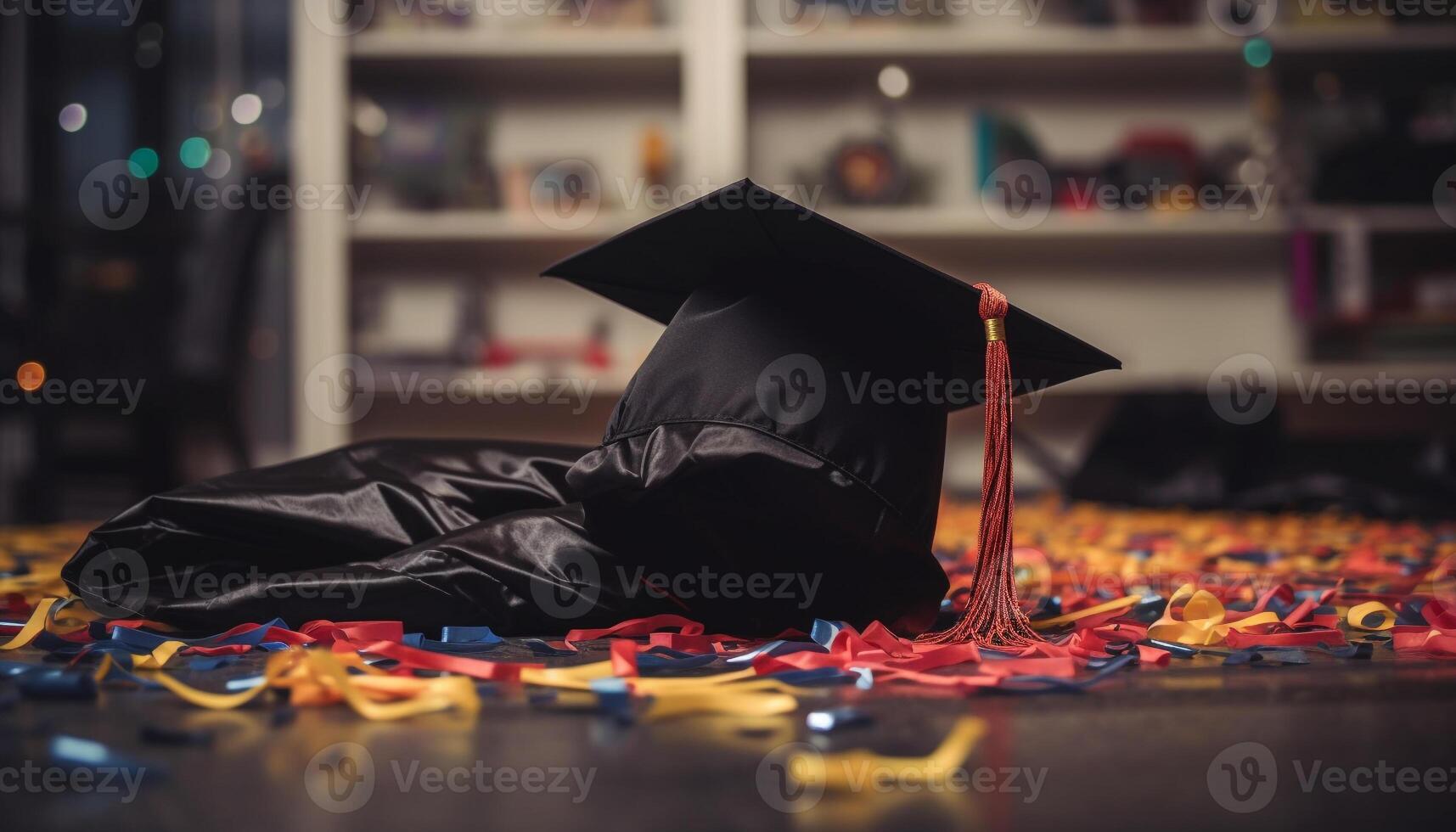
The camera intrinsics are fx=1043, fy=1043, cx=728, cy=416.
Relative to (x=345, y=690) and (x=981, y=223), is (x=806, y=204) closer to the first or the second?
(x=981, y=223)

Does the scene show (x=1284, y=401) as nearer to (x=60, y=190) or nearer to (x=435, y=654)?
(x=435, y=654)

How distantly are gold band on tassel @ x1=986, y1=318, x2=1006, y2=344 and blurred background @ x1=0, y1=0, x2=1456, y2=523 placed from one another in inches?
73.0

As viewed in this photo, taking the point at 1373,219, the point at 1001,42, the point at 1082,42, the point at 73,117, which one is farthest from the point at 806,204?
the point at 73,117

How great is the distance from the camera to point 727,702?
25.8 inches

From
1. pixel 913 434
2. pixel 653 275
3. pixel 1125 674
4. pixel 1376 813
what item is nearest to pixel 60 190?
pixel 653 275

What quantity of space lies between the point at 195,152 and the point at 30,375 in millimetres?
1908

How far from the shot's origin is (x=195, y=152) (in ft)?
13.6

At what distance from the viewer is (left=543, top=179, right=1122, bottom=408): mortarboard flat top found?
816 mm

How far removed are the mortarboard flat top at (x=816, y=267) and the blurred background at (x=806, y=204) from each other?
1.72 meters

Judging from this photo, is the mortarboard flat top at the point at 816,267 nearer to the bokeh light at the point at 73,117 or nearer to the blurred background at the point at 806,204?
the blurred background at the point at 806,204

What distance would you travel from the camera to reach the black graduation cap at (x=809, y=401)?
0.82 m

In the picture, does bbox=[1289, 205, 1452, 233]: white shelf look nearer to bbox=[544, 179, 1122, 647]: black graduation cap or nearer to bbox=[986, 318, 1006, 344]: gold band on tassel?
bbox=[544, 179, 1122, 647]: black graduation cap

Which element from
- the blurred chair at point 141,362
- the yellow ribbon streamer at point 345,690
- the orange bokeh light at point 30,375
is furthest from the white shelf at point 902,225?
the yellow ribbon streamer at point 345,690

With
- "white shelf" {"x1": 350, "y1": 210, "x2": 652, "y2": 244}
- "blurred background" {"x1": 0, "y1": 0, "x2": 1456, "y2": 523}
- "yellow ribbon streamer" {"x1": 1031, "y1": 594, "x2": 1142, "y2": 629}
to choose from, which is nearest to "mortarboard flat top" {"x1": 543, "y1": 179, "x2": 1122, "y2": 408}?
"yellow ribbon streamer" {"x1": 1031, "y1": 594, "x2": 1142, "y2": 629}
